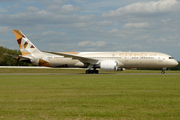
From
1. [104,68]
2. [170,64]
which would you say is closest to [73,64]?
[104,68]

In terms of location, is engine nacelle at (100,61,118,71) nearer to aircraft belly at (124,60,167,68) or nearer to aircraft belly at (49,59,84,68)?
→ aircraft belly at (124,60,167,68)

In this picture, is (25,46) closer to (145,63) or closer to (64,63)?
(64,63)

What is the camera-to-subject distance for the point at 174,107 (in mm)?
9297

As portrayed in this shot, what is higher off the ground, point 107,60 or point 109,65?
point 107,60

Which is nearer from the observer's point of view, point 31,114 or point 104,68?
point 31,114

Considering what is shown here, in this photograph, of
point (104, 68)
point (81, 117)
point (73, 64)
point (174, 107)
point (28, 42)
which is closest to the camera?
point (81, 117)

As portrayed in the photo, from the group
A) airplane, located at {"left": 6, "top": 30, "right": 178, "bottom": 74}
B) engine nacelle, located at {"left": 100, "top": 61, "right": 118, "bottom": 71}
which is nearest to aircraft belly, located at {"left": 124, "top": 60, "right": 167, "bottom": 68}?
airplane, located at {"left": 6, "top": 30, "right": 178, "bottom": 74}

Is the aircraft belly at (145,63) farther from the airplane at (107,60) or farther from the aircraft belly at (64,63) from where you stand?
the aircraft belly at (64,63)

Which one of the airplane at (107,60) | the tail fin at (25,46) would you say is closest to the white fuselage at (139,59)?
the airplane at (107,60)

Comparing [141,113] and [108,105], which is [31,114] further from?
[141,113]

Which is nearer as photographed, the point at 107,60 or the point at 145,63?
the point at 107,60

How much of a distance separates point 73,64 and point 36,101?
103 feet

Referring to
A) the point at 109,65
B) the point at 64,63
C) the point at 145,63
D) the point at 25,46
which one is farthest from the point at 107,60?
the point at 25,46

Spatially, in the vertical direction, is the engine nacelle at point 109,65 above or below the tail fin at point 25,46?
below
